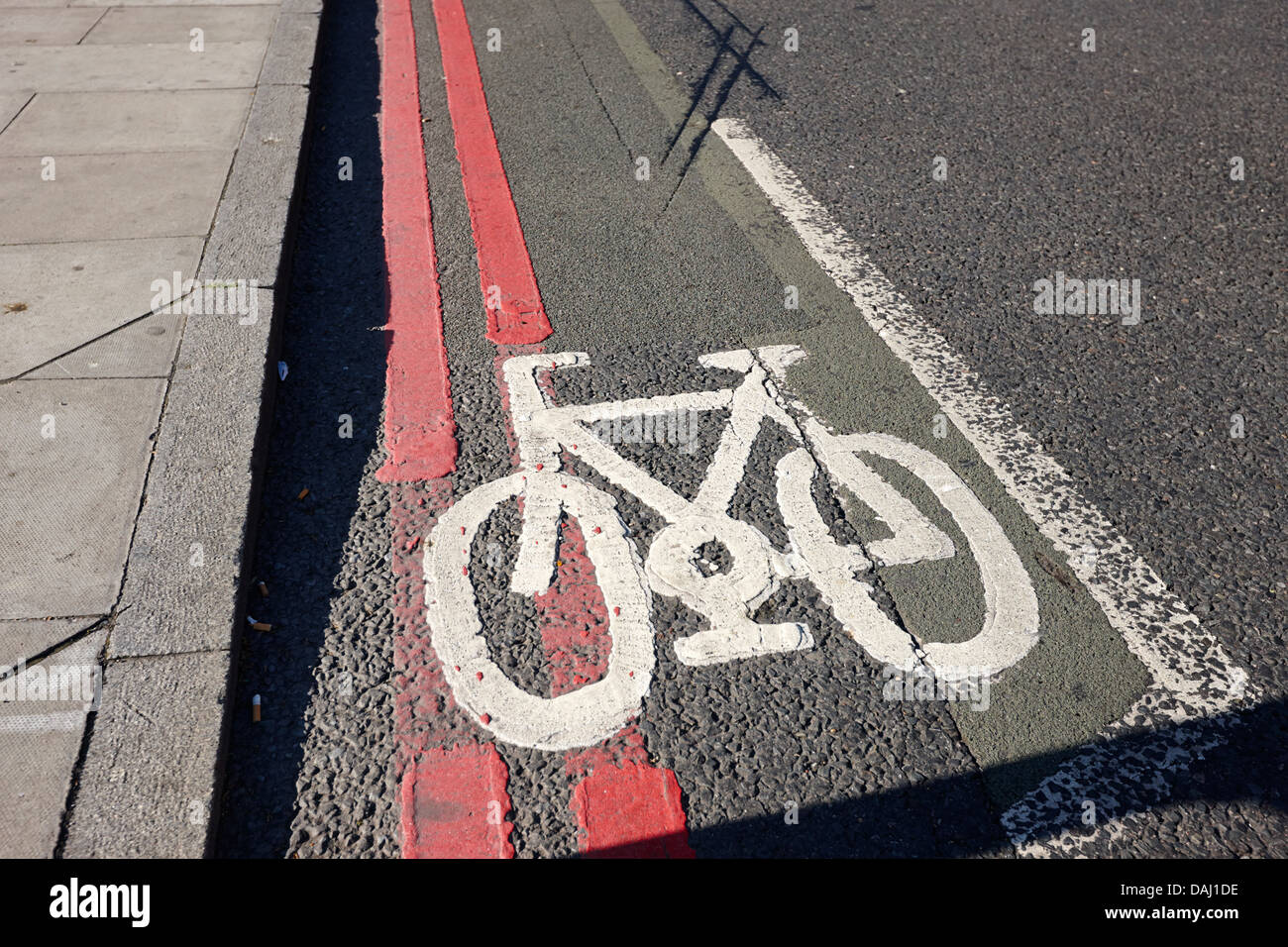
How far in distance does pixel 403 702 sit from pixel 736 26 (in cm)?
641

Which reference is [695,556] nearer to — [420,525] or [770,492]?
[770,492]

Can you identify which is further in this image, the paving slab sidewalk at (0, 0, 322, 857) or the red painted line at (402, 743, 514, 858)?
the paving slab sidewalk at (0, 0, 322, 857)

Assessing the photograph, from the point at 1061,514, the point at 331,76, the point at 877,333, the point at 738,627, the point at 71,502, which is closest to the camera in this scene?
the point at 738,627

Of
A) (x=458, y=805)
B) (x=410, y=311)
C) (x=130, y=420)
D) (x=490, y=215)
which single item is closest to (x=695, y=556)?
(x=458, y=805)

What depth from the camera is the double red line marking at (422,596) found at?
228 centimetres

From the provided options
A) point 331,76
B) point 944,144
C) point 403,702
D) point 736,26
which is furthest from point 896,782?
point 736,26

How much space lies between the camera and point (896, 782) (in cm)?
240

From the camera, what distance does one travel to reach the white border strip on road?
2381mm

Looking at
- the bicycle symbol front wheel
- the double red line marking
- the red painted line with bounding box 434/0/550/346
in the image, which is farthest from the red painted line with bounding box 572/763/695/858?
the red painted line with bounding box 434/0/550/346

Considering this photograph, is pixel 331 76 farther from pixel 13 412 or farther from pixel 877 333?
pixel 877 333

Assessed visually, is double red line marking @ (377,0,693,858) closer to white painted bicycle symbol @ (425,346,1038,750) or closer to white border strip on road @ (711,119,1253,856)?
white painted bicycle symbol @ (425,346,1038,750)

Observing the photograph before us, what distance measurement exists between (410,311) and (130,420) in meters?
1.20

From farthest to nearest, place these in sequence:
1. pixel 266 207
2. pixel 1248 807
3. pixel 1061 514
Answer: pixel 266 207
pixel 1061 514
pixel 1248 807

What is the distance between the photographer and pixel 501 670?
8.58 feet
